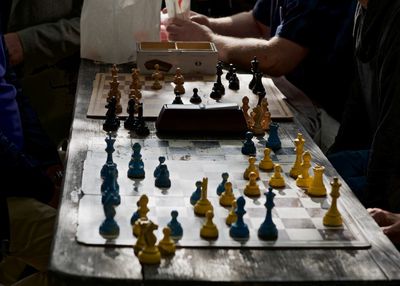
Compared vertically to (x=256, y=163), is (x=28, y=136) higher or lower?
lower

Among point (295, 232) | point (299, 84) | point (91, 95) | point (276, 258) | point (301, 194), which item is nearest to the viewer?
point (276, 258)

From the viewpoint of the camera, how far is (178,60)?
299 centimetres

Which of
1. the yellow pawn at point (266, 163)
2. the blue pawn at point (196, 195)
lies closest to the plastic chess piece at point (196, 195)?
the blue pawn at point (196, 195)

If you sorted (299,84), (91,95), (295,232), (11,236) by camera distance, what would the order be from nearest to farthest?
1. (295,232)
2. (11,236)
3. (91,95)
4. (299,84)

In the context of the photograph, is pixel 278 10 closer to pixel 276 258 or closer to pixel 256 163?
pixel 256 163

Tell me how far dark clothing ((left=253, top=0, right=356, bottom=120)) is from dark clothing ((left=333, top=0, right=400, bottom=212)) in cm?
37

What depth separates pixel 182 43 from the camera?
312 centimetres

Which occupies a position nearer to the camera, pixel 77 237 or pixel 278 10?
pixel 77 237

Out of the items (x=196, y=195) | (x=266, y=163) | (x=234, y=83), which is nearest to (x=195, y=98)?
(x=234, y=83)

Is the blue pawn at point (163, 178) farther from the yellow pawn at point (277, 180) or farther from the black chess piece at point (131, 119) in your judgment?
the black chess piece at point (131, 119)

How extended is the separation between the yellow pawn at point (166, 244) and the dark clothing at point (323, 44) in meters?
1.94

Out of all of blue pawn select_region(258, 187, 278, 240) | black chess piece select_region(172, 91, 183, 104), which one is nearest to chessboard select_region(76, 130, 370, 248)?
blue pawn select_region(258, 187, 278, 240)

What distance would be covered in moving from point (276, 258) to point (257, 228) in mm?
137

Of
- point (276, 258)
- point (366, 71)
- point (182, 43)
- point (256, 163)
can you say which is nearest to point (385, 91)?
point (366, 71)
